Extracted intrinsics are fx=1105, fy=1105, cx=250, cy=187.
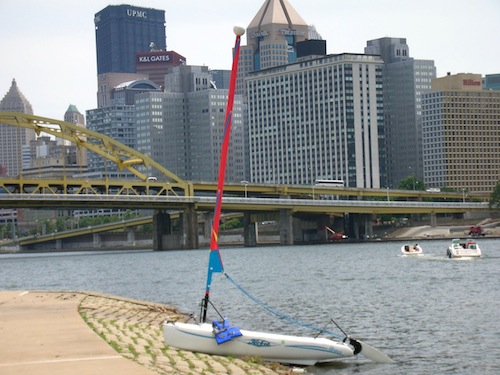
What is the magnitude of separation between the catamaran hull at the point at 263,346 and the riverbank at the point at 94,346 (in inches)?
19.5

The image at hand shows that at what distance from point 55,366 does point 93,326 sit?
35.5ft

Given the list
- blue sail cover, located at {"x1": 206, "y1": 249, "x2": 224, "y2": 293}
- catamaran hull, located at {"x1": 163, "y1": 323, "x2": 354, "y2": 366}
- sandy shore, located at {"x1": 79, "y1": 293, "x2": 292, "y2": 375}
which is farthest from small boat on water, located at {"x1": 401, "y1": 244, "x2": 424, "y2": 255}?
catamaran hull, located at {"x1": 163, "y1": 323, "x2": 354, "y2": 366}

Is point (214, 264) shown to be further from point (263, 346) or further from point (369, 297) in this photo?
point (369, 297)

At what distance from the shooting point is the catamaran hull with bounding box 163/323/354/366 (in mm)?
39375

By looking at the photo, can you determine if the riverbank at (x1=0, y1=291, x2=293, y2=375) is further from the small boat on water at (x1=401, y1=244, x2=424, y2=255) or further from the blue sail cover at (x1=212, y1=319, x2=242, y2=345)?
the small boat on water at (x1=401, y1=244, x2=424, y2=255)

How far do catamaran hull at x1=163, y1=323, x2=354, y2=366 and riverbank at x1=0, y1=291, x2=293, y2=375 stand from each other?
1.63 ft

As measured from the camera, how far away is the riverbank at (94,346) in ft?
109

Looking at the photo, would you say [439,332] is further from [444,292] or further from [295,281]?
[295,281]

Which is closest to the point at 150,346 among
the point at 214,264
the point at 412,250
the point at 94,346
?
the point at 94,346

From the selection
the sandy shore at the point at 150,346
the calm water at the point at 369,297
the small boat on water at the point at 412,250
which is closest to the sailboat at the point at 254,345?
the sandy shore at the point at 150,346

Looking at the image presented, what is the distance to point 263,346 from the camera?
129ft

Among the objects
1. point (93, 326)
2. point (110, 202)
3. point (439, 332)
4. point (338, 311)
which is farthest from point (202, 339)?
point (110, 202)

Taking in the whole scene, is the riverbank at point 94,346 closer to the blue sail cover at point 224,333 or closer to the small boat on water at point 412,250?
the blue sail cover at point 224,333

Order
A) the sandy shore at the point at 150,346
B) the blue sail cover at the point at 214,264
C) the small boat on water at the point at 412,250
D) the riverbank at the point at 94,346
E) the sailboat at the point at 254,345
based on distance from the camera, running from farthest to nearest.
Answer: the small boat on water at the point at 412,250 → the blue sail cover at the point at 214,264 → the sailboat at the point at 254,345 → the sandy shore at the point at 150,346 → the riverbank at the point at 94,346
